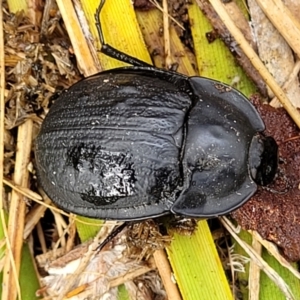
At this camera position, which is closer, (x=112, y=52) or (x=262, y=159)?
(x=262, y=159)

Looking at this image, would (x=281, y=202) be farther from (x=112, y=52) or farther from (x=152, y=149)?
(x=112, y=52)

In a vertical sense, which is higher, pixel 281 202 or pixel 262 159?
pixel 262 159

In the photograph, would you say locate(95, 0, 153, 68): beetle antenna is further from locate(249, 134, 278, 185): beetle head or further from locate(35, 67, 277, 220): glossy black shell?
locate(249, 134, 278, 185): beetle head

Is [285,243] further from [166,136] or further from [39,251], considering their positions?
[39,251]

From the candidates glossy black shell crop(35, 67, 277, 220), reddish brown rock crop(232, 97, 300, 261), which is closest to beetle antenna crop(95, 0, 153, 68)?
glossy black shell crop(35, 67, 277, 220)

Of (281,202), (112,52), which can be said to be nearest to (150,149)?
(112,52)

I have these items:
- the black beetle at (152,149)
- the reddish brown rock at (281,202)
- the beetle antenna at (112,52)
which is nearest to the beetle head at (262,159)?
the black beetle at (152,149)

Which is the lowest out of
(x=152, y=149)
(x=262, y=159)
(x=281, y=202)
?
(x=281, y=202)

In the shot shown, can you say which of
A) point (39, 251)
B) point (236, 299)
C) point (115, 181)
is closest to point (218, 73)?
point (115, 181)
